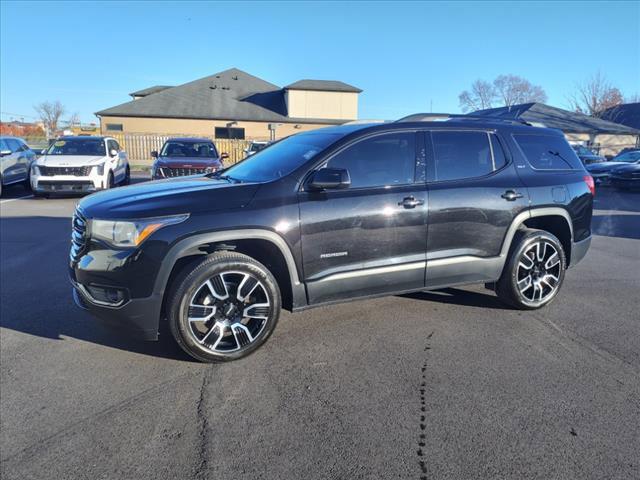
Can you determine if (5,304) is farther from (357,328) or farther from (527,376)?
(527,376)

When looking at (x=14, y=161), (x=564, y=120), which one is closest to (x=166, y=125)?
(x=14, y=161)

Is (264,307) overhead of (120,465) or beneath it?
overhead

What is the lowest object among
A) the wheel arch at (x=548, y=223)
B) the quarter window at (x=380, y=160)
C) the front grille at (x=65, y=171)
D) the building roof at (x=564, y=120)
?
the wheel arch at (x=548, y=223)

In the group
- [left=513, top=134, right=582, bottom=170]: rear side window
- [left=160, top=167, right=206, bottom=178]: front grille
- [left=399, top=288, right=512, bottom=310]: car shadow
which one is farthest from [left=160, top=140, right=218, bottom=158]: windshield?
[left=513, top=134, right=582, bottom=170]: rear side window

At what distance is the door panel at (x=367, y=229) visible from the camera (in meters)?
3.69

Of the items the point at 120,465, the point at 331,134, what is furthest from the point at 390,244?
the point at 120,465

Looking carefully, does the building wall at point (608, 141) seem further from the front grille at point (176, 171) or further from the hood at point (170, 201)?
the hood at point (170, 201)

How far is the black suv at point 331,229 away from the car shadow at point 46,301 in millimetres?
502

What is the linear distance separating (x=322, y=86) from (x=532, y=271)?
36.0 meters

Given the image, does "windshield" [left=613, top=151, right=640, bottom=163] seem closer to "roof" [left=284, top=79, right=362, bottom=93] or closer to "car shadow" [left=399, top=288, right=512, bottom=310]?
"car shadow" [left=399, top=288, right=512, bottom=310]

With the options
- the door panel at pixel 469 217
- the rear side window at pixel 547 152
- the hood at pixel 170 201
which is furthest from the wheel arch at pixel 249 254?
the rear side window at pixel 547 152

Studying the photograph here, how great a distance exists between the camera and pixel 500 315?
4531mm

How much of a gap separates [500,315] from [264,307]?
2.44m

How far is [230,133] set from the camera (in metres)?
36.3
